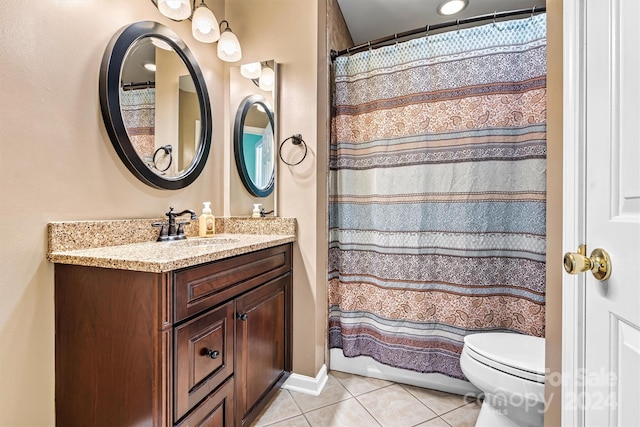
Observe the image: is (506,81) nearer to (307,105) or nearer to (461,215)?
(461,215)

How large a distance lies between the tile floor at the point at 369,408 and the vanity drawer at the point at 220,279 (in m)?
0.70

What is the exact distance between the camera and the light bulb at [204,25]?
5.10 ft

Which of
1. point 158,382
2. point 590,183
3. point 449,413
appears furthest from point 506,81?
point 158,382

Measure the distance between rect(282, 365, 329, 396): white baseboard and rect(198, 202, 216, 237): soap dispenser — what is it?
966 mm

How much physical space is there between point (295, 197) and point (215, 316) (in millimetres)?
851

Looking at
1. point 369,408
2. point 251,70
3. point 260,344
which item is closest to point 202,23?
point 251,70

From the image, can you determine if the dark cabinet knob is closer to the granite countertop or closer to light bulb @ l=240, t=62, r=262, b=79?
the granite countertop

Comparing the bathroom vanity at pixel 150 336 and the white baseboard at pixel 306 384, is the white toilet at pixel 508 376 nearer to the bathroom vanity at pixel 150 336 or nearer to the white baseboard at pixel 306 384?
the white baseboard at pixel 306 384

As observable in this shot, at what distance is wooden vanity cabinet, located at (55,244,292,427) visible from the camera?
91 cm

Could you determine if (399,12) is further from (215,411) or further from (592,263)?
(215,411)

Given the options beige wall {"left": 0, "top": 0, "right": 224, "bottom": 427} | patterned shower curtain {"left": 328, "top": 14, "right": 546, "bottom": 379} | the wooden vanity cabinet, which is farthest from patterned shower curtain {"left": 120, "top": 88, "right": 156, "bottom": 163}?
patterned shower curtain {"left": 328, "top": 14, "right": 546, "bottom": 379}

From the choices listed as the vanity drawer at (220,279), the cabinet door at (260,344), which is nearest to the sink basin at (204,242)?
the vanity drawer at (220,279)

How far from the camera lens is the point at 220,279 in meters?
1.14

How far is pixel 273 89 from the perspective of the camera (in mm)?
1794
